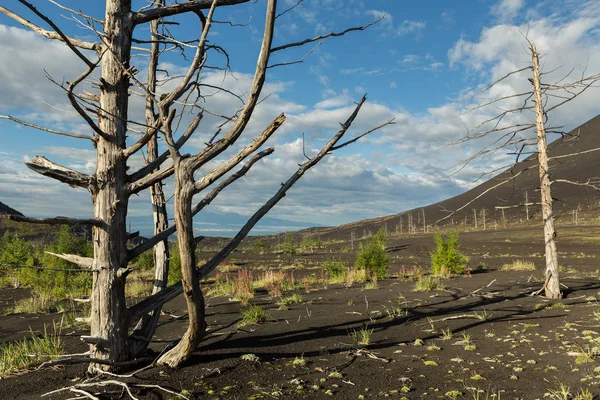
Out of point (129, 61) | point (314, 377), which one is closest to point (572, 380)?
point (314, 377)

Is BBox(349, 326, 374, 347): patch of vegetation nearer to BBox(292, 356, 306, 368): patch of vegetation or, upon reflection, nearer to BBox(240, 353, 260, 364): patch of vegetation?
BBox(292, 356, 306, 368): patch of vegetation

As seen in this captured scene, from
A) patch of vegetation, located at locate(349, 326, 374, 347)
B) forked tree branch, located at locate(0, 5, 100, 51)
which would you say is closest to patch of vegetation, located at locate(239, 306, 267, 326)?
patch of vegetation, located at locate(349, 326, 374, 347)

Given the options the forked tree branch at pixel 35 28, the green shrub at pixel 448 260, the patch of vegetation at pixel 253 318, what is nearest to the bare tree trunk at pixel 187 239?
the forked tree branch at pixel 35 28

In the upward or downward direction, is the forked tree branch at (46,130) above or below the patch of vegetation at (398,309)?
above

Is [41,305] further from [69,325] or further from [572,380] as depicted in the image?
[572,380]

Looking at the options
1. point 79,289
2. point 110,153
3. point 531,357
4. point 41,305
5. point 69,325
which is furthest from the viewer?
point 79,289

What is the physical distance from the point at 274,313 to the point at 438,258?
35.3 feet

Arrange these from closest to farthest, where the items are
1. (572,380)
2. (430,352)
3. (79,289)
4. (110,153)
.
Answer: (572,380)
(110,153)
(430,352)
(79,289)

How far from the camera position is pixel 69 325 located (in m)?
8.30

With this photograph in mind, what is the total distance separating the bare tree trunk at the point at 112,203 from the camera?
442 centimetres

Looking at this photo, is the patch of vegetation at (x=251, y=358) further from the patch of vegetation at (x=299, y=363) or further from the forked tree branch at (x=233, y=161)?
the forked tree branch at (x=233, y=161)

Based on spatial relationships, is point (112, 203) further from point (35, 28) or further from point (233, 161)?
point (35, 28)

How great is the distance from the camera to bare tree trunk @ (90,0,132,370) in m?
4.42

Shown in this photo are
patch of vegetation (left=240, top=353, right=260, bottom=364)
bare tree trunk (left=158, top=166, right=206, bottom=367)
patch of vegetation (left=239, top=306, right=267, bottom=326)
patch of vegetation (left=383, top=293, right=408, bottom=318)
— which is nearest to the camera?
bare tree trunk (left=158, top=166, right=206, bottom=367)
